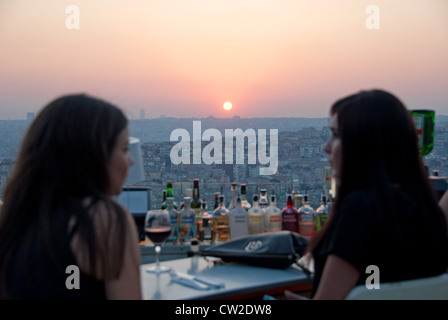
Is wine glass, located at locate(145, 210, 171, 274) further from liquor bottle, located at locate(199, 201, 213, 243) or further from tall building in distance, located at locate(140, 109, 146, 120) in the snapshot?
tall building in distance, located at locate(140, 109, 146, 120)

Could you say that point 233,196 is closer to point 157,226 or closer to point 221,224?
point 221,224

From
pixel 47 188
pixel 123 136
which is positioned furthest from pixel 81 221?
pixel 123 136

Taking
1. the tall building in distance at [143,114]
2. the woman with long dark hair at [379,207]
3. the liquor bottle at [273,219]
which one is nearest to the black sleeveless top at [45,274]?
the woman with long dark hair at [379,207]

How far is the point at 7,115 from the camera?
343 centimetres

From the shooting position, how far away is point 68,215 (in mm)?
1095

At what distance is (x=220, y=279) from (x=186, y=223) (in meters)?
0.63

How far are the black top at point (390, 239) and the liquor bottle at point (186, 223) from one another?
1.11 m

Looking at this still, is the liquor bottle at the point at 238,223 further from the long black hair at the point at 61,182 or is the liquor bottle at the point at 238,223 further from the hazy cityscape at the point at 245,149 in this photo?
the long black hair at the point at 61,182

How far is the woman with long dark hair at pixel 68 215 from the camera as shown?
1069 millimetres

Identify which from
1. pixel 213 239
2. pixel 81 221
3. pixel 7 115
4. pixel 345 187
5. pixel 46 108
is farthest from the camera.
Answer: pixel 7 115

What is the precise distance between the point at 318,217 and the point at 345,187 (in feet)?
3.09

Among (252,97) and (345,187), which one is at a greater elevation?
(252,97)

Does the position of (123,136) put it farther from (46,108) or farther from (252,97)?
(252,97)

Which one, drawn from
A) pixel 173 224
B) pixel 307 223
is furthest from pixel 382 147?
pixel 173 224
